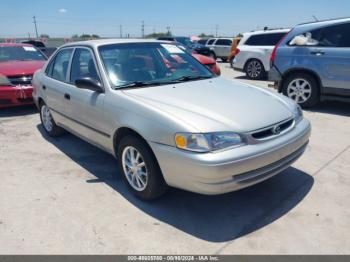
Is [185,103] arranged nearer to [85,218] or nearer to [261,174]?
[261,174]

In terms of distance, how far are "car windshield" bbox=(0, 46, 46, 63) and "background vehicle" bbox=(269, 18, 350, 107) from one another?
5939 mm

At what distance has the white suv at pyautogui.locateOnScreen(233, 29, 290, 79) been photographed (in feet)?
37.4

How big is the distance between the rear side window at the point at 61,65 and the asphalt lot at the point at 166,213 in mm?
→ 1211

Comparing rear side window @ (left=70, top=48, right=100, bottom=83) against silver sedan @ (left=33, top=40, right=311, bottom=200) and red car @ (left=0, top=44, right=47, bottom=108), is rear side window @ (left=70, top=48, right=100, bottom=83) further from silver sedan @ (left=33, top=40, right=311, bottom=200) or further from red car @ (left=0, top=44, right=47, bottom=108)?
red car @ (left=0, top=44, right=47, bottom=108)

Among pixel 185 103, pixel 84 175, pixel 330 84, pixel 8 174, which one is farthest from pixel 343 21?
pixel 8 174

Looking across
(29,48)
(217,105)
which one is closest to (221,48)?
(29,48)

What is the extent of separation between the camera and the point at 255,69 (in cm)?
1178

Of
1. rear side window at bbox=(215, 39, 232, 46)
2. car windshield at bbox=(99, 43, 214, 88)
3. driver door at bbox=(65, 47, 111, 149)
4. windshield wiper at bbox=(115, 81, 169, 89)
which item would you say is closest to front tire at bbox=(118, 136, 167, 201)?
driver door at bbox=(65, 47, 111, 149)

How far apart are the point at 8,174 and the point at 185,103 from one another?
2576mm

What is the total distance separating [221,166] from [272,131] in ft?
2.34

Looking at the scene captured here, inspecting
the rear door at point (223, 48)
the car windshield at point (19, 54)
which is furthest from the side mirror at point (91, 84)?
the rear door at point (223, 48)

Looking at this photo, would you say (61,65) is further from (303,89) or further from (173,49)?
(303,89)

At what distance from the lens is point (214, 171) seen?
257 centimetres

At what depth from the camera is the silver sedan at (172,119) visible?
8.75 feet
